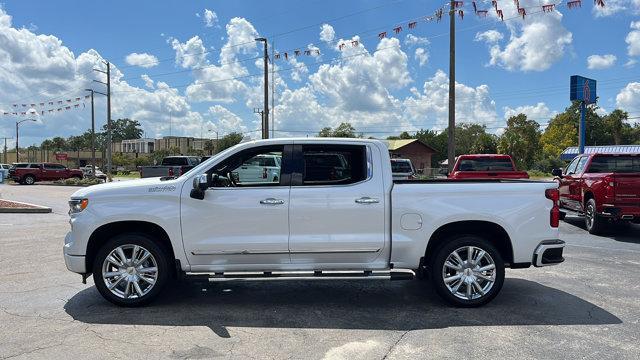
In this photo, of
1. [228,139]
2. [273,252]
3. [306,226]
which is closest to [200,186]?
[273,252]

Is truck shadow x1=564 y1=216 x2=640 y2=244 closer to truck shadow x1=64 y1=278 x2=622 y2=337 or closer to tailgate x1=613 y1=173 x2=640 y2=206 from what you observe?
tailgate x1=613 y1=173 x2=640 y2=206

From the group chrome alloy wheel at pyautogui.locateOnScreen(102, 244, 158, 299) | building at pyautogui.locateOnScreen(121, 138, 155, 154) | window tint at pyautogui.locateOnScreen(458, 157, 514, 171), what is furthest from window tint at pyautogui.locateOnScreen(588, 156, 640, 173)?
building at pyautogui.locateOnScreen(121, 138, 155, 154)

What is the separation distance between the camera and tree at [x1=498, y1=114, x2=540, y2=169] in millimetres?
67250

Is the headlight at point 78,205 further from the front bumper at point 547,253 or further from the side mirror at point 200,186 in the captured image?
the front bumper at point 547,253

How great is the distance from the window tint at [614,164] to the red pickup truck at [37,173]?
1454 inches

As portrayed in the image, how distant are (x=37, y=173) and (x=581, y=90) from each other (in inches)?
1540

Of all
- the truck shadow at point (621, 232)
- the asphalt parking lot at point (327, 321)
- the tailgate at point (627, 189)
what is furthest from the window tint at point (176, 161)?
the tailgate at point (627, 189)

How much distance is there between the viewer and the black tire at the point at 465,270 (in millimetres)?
5703

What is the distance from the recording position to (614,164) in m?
12.2

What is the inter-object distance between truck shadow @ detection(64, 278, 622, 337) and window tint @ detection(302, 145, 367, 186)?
4.70 feet

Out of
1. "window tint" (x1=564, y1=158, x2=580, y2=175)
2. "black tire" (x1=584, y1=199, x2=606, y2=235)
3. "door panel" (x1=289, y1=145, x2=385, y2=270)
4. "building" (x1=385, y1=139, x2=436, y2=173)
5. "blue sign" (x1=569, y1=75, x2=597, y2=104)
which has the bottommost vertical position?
"black tire" (x1=584, y1=199, x2=606, y2=235)

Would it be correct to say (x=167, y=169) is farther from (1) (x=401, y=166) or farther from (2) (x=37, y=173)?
(2) (x=37, y=173)

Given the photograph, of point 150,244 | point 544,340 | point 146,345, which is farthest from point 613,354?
point 150,244

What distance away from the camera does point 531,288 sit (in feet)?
21.9
